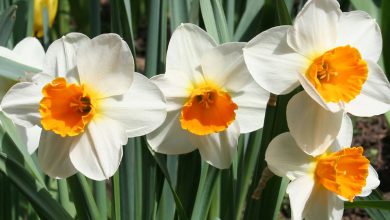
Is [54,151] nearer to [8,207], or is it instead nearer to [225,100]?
[225,100]

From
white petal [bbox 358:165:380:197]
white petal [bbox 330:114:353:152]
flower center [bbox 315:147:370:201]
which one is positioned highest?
white petal [bbox 330:114:353:152]

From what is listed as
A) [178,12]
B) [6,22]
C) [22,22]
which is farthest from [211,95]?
[22,22]

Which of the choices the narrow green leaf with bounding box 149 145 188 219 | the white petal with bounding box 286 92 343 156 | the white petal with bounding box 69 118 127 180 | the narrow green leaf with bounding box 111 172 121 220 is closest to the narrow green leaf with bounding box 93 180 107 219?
the narrow green leaf with bounding box 111 172 121 220

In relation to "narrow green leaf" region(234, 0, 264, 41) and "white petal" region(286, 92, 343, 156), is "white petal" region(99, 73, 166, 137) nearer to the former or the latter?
"white petal" region(286, 92, 343, 156)

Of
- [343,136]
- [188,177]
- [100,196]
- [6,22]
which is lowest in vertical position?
[100,196]

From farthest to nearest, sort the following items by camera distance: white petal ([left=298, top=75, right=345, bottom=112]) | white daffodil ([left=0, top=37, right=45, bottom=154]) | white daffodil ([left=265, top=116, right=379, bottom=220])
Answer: white daffodil ([left=0, top=37, right=45, bottom=154]) → white daffodil ([left=265, top=116, right=379, bottom=220]) → white petal ([left=298, top=75, right=345, bottom=112])

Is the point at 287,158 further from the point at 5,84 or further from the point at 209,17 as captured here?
the point at 5,84
